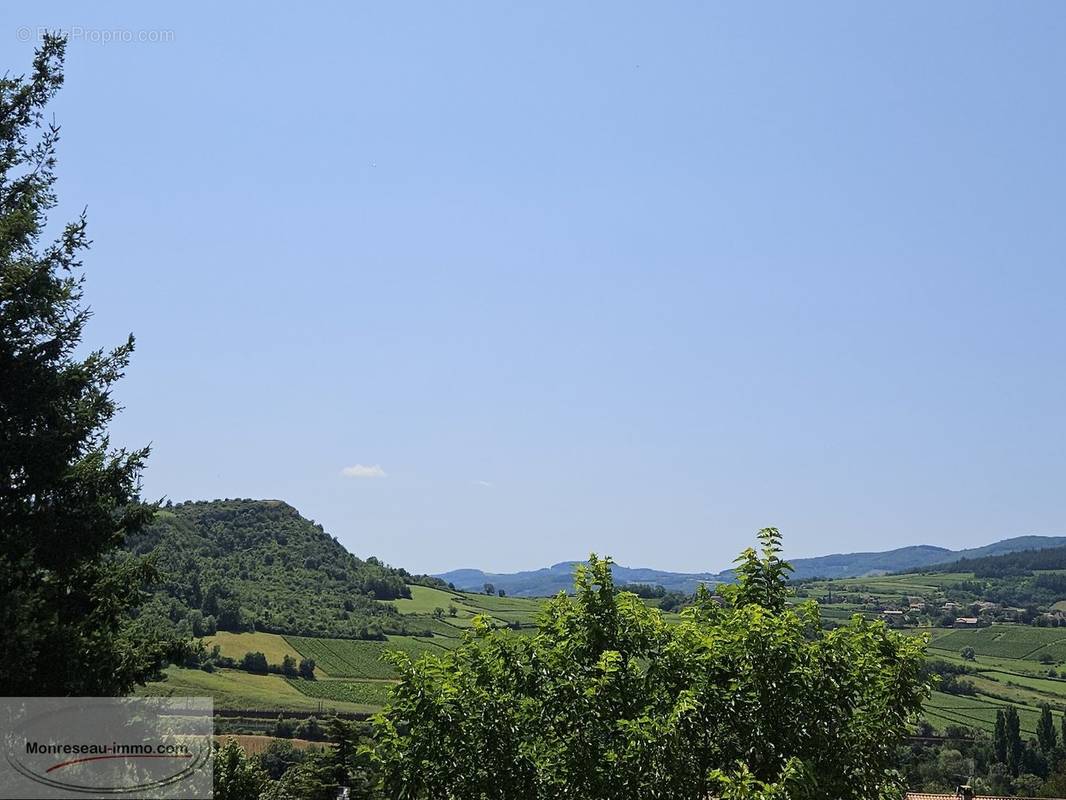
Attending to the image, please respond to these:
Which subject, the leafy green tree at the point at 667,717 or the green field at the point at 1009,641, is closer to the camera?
the leafy green tree at the point at 667,717

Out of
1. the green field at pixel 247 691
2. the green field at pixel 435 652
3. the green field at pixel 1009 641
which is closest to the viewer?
the green field at pixel 247 691

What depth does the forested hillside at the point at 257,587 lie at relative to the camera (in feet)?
467

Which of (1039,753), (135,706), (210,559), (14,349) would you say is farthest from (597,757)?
(210,559)

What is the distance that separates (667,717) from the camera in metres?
11.3

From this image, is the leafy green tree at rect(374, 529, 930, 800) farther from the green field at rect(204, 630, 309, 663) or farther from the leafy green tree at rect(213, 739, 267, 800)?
the green field at rect(204, 630, 309, 663)

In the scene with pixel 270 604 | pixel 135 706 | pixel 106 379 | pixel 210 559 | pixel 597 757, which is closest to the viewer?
pixel 597 757

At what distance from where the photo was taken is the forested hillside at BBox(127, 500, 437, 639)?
142 metres

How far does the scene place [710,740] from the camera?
1190 cm

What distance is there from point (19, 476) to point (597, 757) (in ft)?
31.2

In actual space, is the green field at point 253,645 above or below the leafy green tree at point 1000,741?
above

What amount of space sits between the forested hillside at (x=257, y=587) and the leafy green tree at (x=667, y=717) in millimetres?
119898

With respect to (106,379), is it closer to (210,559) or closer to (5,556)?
(5,556)

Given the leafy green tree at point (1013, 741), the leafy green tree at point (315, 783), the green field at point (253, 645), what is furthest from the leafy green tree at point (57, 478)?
the green field at point (253, 645)

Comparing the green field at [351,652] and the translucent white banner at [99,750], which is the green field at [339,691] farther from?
the translucent white banner at [99,750]
